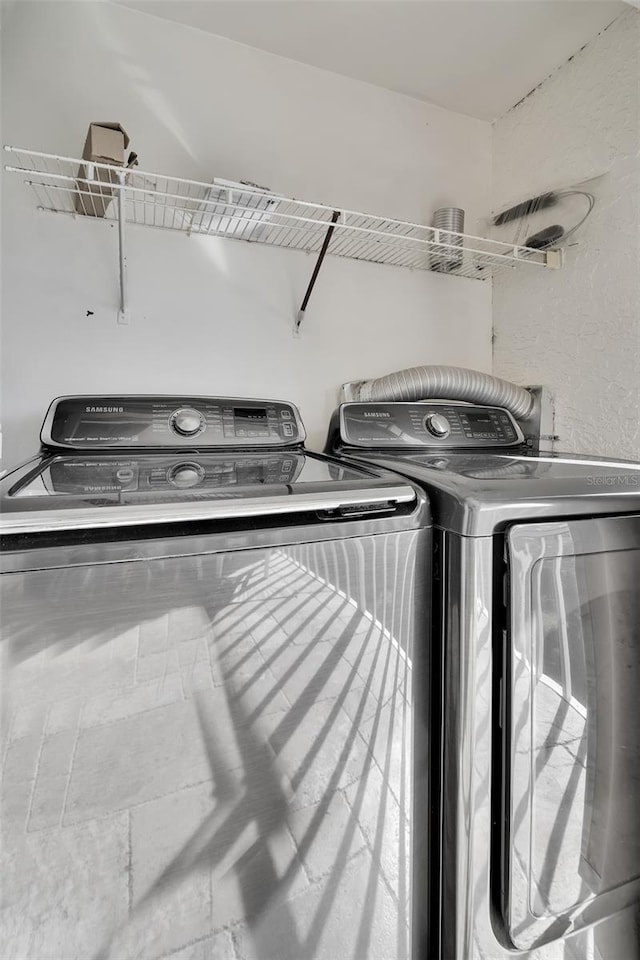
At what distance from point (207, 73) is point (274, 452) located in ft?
4.43

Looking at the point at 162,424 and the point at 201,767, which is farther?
the point at 162,424

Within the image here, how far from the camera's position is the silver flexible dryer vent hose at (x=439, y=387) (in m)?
1.54

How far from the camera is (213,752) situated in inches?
26.7

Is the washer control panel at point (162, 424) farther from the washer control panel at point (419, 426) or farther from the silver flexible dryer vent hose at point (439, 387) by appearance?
the silver flexible dryer vent hose at point (439, 387)

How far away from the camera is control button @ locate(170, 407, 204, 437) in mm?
1275

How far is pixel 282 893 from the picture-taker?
2.36ft

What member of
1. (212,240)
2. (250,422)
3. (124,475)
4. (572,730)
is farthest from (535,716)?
(212,240)

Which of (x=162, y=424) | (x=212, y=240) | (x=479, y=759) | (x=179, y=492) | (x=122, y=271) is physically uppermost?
(x=212, y=240)

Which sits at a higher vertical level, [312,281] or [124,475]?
[312,281]

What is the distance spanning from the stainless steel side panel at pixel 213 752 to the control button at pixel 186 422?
68cm

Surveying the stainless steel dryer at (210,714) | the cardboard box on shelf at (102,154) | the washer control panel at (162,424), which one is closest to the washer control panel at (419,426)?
the washer control panel at (162,424)

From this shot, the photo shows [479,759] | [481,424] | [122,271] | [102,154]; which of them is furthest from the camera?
[481,424]

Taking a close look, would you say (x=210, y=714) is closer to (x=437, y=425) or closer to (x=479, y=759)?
(x=479, y=759)

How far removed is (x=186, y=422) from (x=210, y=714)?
0.81 meters
